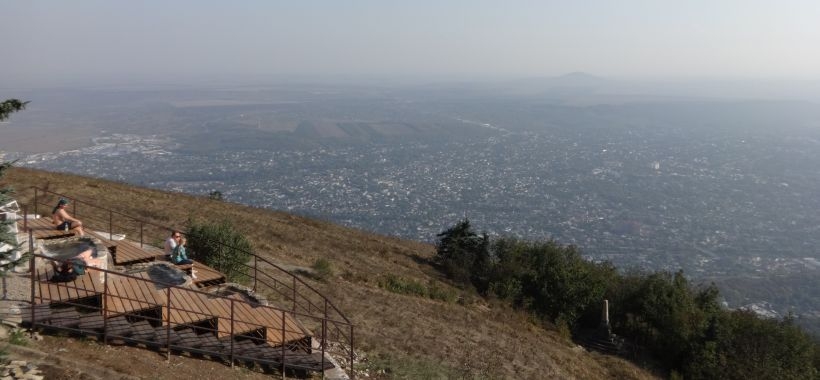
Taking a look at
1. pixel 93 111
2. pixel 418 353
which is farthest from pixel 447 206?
pixel 93 111

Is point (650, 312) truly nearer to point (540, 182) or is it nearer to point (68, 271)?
point (68, 271)

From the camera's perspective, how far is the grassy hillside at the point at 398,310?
35.4 feet

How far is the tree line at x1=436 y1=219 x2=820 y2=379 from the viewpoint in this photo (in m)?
15.0

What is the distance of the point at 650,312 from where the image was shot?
56.9ft

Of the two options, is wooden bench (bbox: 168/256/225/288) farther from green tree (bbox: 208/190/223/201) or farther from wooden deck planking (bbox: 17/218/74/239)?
green tree (bbox: 208/190/223/201)

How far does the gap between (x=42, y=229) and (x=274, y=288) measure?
439 cm

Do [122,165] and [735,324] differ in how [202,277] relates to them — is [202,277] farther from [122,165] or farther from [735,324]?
[122,165]

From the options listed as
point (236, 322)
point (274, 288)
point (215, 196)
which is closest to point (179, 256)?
point (274, 288)

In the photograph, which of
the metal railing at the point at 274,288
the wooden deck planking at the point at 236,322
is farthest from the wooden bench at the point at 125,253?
the wooden deck planking at the point at 236,322

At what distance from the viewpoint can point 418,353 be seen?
10750 millimetres

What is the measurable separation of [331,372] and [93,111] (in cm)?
17223

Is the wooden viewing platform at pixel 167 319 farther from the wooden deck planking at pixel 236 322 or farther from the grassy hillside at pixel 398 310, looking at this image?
the grassy hillside at pixel 398 310

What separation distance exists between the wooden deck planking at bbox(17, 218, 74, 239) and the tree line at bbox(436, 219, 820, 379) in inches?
527

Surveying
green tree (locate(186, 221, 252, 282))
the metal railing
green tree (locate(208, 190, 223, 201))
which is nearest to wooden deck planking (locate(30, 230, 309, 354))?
the metal railing
